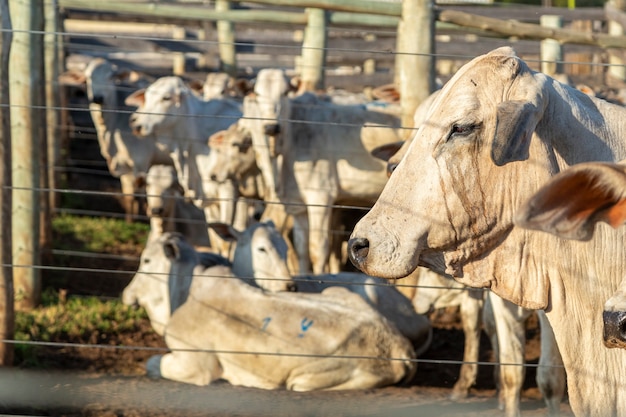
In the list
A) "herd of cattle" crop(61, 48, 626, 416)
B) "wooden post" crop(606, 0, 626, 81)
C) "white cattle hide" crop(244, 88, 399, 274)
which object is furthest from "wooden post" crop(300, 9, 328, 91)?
"wooden post" crop(606, 0, 626, 81)

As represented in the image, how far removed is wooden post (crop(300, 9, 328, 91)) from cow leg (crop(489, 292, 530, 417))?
4747 millimetres

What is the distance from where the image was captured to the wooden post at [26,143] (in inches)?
310

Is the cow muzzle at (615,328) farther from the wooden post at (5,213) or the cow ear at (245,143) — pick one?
the cow ear at (245,143)

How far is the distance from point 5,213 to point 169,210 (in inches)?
171

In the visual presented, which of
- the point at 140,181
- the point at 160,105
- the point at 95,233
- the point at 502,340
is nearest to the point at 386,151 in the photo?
the point at 502,340

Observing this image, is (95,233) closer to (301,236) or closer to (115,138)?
(115,138)

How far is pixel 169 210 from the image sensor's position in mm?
10273

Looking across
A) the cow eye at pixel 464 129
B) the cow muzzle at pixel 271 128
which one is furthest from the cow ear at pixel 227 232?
the cow eye at pixel 464 129

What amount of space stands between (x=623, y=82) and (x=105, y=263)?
22.8 feet

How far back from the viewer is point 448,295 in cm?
751

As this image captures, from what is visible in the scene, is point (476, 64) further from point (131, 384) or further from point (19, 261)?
point (19, 261)

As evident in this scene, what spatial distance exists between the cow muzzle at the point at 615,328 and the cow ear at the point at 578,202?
211mm

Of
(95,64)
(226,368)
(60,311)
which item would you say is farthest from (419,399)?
(95,64)

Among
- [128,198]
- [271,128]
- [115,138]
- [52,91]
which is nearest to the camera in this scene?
[271,128]
